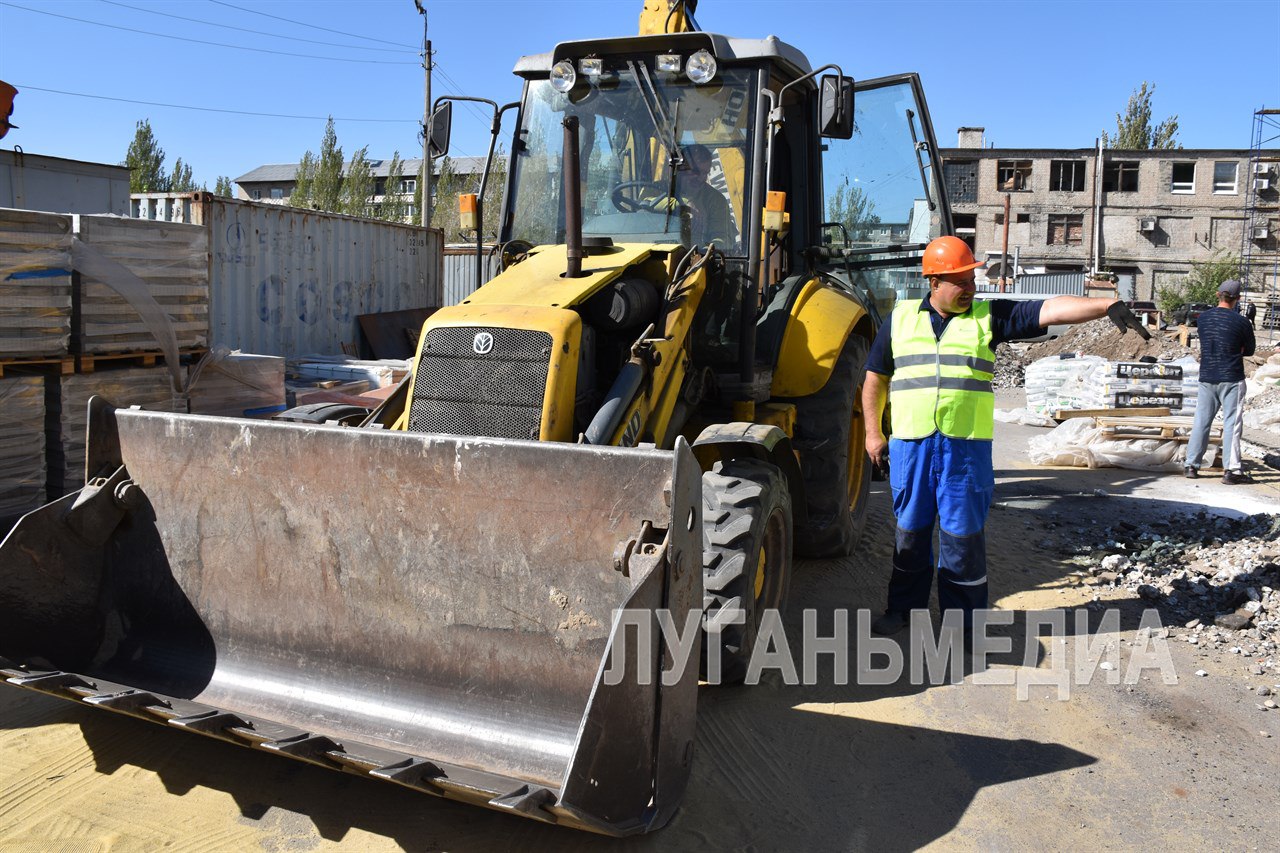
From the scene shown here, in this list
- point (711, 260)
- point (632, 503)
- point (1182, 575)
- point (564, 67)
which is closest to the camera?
point (632, 503)

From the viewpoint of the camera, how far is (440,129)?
18.0 ft

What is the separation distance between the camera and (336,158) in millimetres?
Answer: 37125

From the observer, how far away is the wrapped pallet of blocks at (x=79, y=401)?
6.61m

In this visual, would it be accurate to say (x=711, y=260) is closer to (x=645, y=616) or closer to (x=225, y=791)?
(x=645, y=616)

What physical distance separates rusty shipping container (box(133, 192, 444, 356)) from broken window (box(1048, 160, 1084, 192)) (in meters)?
37.4

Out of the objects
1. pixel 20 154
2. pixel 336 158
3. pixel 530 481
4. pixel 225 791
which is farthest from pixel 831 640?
pixel 336 158

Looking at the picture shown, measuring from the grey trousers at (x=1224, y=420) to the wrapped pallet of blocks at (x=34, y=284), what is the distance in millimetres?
9681

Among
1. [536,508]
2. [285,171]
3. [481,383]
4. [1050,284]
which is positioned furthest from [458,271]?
[285,171]

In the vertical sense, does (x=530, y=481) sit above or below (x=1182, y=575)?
above

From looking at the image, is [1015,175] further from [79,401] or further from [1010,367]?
[79,401]

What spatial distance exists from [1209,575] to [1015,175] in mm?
43386

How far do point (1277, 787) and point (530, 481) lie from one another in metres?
2.92

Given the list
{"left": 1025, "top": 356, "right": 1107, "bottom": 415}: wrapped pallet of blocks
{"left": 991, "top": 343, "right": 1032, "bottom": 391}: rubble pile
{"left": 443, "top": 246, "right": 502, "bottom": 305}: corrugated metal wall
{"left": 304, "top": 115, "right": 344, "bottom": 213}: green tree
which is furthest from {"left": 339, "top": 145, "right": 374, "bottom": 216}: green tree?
{"left": 1025, "top": 356, "right": 1107, "bottom": 415}: wrapped pallet of blocks

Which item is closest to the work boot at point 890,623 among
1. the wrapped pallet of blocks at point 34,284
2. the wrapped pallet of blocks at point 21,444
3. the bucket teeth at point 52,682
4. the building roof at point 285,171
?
the bucket teeth at point 52,682
